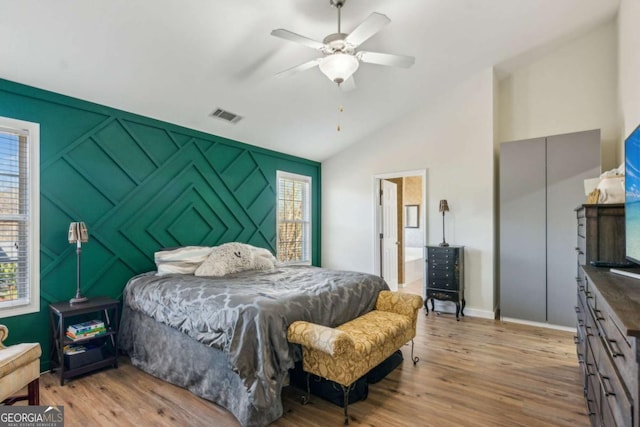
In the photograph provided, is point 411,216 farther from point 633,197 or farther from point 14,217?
point 14,217

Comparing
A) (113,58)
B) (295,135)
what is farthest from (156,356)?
(295,135)

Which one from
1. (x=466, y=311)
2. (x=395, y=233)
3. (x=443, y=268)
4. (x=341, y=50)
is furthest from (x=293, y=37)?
(x=395, y=233)

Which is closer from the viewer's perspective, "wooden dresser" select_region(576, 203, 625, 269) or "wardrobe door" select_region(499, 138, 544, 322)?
"wooden dresser" select_region(576, 203, 625, 269)

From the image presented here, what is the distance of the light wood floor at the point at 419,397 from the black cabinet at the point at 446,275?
116cm

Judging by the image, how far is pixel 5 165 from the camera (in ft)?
8.86

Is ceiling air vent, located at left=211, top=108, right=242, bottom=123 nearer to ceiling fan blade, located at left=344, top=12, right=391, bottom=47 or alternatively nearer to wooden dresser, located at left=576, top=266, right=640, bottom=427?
ceiling fan blade, located at left=344, top=12, right=391, bottom=47

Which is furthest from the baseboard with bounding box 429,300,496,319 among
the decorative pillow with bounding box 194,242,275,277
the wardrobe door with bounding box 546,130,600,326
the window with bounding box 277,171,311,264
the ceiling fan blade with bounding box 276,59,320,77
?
the ceiling fan blade with bounding box 276,59,320,77

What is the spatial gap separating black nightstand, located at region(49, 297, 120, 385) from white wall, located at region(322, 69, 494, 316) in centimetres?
374

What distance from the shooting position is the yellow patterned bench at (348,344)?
6.65 ft

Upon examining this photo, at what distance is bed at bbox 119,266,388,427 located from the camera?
2027mm

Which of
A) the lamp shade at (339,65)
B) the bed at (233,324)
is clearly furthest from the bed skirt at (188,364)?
the lamp shade at (339,65)

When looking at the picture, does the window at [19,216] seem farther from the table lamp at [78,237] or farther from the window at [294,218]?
the window at [294,218]

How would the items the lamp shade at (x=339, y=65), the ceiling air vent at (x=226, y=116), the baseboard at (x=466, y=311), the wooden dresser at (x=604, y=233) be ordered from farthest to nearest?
the baseboard at (x=466, y=311), the ceiling air vent at (x=226, y=116), the lamp shade at (x=339, y=65), the wooden dresser at (x=604, y=233)

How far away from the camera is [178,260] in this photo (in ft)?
11.1
